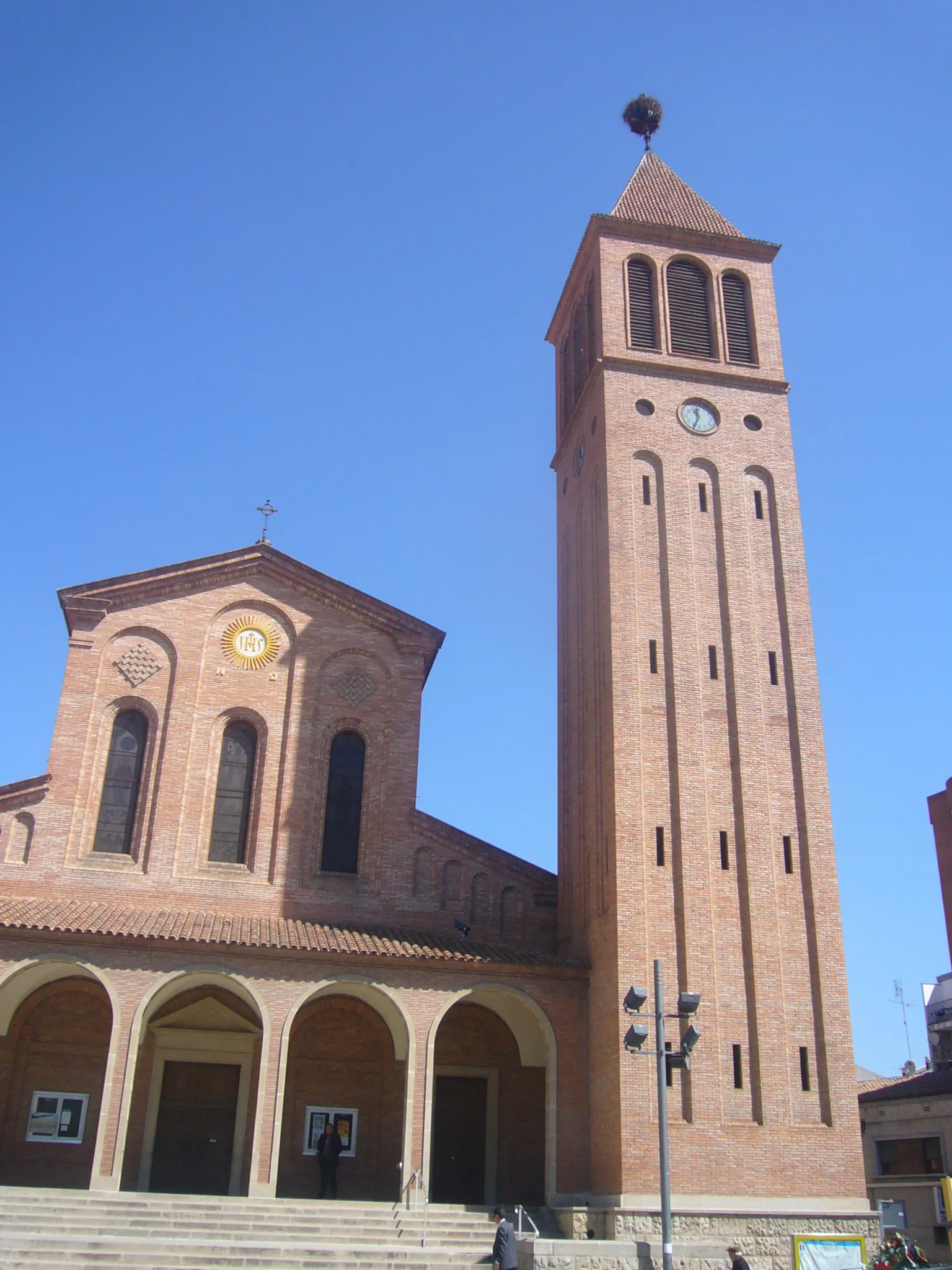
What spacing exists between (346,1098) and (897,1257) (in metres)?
9.78

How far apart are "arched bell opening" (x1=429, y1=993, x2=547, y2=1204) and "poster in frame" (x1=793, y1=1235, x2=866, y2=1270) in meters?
7.25

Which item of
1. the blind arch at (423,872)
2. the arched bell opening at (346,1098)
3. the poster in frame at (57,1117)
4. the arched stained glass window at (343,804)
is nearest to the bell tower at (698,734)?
the blind arch at (423,872)

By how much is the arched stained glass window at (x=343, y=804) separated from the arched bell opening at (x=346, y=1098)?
9.10ft

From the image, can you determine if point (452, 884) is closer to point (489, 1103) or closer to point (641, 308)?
point (489, 1103)

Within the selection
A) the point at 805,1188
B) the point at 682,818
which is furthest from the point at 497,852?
the point at 805,1188

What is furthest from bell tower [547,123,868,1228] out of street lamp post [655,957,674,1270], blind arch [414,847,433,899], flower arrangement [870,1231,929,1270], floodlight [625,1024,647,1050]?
floodlight [625,1024,647,1050]

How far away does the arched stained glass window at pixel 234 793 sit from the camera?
23.7 m

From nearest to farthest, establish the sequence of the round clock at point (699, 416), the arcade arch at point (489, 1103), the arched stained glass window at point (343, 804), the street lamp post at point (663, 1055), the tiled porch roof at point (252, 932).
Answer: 1. the street lamp post at point (663, 1055)
2. the tiled porch roof at point (252, 932)
3. the arcade arch at point (489, 1103)
4. the arched stained glass window at point (343, 804)
5. the round clock at point (699, 416)

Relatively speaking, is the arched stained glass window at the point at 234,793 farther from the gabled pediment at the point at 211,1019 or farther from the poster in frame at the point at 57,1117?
the poster in frame at the point at 57,1117

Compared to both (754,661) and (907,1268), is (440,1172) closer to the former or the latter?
(907,1268)

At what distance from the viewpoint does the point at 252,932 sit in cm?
2116

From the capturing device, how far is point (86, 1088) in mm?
21453

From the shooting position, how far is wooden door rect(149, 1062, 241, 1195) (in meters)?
21.4

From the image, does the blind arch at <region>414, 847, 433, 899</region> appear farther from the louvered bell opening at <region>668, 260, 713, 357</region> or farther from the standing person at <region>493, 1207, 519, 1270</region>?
the louvered bell opening at <region>668, 260, 713, 357</region>
